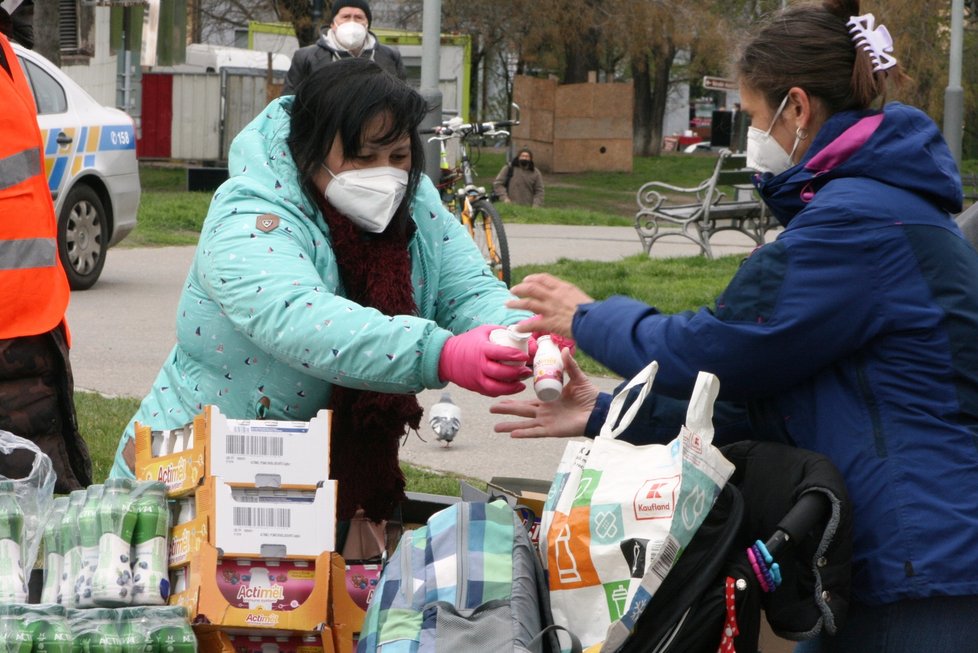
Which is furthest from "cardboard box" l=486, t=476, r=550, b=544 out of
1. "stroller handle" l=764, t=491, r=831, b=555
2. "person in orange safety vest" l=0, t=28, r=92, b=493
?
"person in orange safety vest" l=0, t=28, r=92, b=493

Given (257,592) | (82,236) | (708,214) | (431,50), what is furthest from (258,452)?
(708,214)

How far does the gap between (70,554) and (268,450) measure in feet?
1.45

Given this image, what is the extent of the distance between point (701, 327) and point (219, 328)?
122 centimetres

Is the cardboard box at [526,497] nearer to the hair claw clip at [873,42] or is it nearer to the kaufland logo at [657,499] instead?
the kaufland logo at [657,499]

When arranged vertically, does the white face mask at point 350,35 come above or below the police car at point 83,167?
above

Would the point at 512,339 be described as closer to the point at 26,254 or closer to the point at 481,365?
the point at 481,365

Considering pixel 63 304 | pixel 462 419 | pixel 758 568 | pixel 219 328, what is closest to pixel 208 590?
pixel 219 328

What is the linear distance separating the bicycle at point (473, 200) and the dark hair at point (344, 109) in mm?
7058

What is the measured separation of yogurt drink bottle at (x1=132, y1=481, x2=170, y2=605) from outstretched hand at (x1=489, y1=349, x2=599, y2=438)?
2.49 ft

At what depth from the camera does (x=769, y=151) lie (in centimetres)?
275

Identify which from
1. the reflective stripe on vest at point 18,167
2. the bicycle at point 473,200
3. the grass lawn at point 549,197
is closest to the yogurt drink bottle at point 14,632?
the reflective stripe on vest at point 18,167

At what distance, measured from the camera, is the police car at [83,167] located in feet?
33.4

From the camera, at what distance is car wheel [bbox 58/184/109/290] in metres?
10.5

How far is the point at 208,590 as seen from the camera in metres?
2.80
